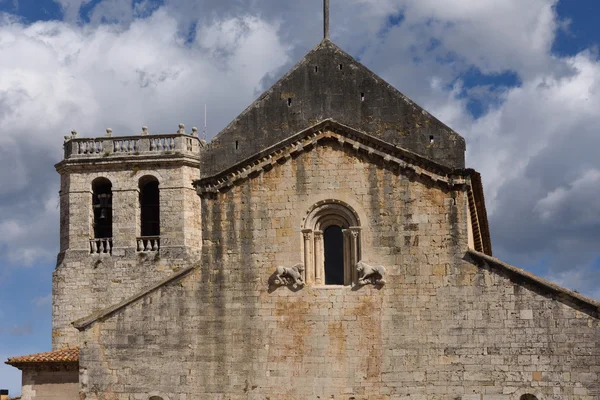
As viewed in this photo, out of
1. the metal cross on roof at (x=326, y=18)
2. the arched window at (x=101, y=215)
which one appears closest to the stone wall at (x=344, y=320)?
the metal cross on roof at (x=326, y=18)

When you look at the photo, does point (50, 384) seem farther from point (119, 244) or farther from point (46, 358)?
point (119, 244)

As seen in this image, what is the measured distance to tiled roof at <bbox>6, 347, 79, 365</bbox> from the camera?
100.0ft

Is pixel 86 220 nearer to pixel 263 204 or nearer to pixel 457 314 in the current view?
pixel 263 204

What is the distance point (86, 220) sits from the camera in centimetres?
4284

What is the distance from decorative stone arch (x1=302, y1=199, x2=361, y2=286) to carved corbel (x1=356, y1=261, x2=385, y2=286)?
0.21 metres

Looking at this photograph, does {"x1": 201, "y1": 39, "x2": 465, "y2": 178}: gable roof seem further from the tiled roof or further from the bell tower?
the bell tower

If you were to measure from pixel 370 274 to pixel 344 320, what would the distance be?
1202 millimetres

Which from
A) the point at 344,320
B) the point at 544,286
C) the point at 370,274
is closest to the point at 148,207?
the point at 344,320

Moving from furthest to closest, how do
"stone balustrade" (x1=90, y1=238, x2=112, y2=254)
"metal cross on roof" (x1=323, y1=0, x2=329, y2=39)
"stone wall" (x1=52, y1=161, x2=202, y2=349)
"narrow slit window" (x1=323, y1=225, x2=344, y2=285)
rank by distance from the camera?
"stone balustrade" (x1=90, y1=238, x2=112, y2=254)
"stone wall" (x1=52, y1=161, x2=202, y2=349)
"metal cross on roof" (x1=323, y1=0, x2=329, y2=39)
"narrow slit window" (x1=323, y1=225, x2=344, y2=285)

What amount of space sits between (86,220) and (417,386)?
21.0 m

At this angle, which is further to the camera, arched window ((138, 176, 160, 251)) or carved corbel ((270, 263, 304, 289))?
arched window ((138, 176, 160, 251))

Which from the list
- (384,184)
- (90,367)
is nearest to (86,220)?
(90,367)

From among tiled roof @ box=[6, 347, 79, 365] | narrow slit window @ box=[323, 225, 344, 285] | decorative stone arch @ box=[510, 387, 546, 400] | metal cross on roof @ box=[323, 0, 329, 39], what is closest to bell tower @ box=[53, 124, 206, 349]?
tiled roof @ box=[6, 347, 79, 365]

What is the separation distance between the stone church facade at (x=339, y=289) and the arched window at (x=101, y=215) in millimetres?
16288
